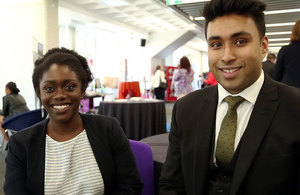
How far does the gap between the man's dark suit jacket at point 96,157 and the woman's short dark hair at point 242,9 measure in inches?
28.4

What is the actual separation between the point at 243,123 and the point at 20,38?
682 cm

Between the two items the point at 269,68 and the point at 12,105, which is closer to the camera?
the point at 269,68

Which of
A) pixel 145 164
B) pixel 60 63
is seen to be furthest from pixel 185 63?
pixel 60 63

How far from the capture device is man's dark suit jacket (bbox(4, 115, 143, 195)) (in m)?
1.23

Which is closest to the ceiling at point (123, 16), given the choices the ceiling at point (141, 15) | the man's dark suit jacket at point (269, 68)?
the ceiling at point (141, 15)

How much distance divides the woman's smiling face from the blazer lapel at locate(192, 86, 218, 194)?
591 mm

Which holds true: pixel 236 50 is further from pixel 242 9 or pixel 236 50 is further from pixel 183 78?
pixel 183 78

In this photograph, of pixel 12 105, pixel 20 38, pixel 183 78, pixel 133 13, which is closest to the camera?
pixel 12 105

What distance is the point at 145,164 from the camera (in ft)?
4.93

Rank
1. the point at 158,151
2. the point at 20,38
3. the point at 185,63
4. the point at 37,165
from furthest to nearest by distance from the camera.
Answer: the point at 20,38
the point at 185,63
the point at 158,151
the point at 37,165

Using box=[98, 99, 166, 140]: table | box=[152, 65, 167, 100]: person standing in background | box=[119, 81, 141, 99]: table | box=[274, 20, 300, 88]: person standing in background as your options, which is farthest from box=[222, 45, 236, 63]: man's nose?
box=[152, 65, 167, 100]: person standing in background

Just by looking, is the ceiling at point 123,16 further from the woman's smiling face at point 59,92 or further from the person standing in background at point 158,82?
the woman's smiling face at point 59,92

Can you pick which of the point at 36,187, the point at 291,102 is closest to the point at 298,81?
the point at 291,102

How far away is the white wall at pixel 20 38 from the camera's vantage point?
21.3 feet
